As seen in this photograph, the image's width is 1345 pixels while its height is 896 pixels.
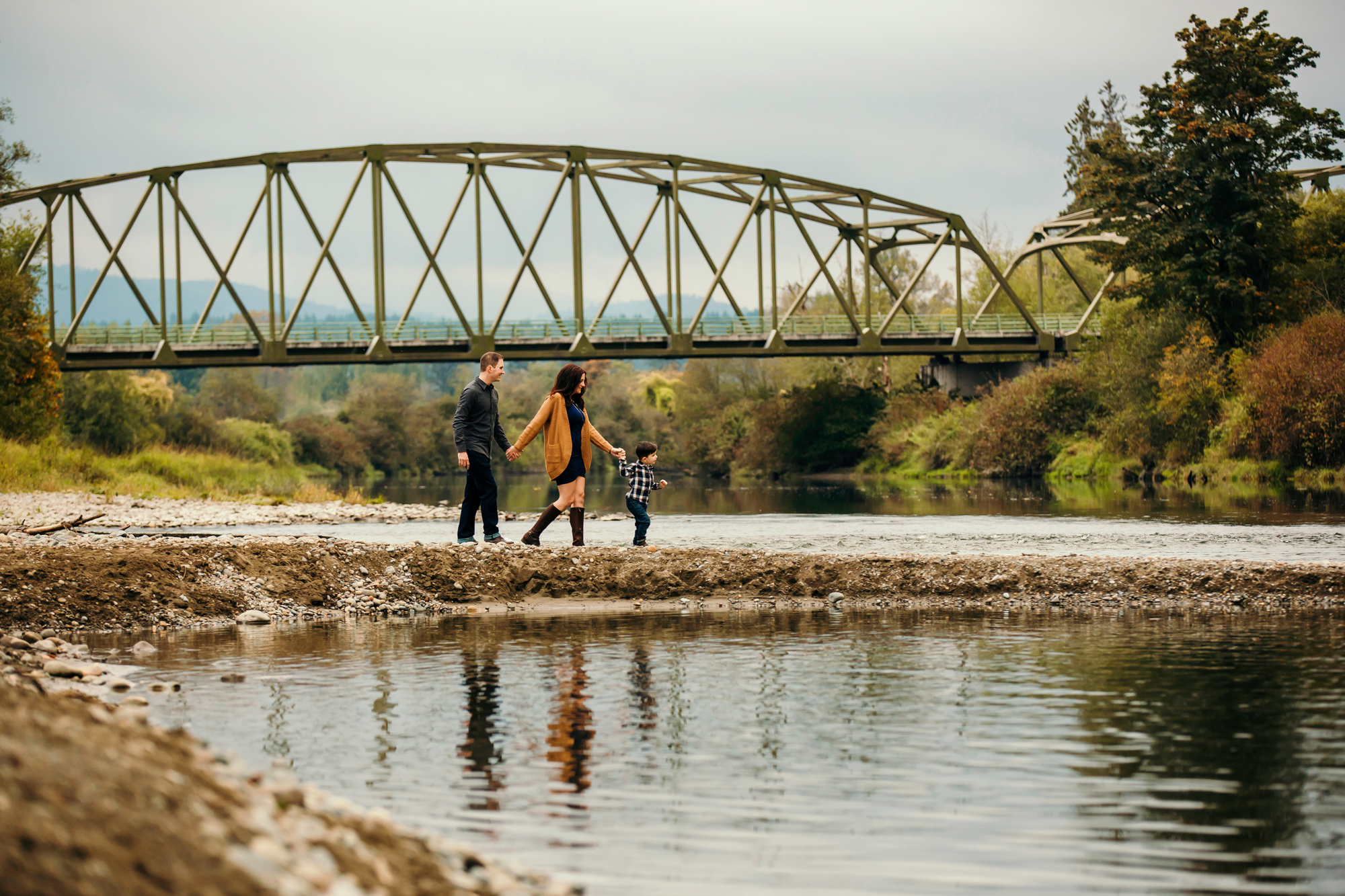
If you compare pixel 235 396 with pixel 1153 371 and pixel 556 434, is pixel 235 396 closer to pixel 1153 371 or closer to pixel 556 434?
pixel 1153 371

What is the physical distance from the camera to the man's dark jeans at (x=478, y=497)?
48.1 feet

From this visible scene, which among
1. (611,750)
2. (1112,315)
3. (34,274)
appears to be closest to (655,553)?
(611,750)

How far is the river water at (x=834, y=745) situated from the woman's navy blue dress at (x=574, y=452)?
375 centimetres

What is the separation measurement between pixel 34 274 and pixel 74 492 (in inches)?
867

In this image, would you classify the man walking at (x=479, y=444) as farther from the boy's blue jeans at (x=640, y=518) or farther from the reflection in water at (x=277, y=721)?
the reflection in water at (x=277, y=721)

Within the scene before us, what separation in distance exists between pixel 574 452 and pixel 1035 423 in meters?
50.2

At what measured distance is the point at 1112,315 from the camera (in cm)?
5809

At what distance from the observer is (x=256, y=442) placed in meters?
78.7

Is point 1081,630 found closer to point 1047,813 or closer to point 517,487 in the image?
point 1047,813

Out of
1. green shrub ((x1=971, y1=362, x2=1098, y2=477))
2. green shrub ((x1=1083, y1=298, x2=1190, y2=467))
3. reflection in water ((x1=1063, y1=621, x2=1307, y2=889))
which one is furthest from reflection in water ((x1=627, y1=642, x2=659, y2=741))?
green shrub ((x1=971, y1=362, x2=1098, y2=477))

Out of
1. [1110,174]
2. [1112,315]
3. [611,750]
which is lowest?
[611,750]

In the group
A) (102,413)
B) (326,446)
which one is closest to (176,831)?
(102,413)

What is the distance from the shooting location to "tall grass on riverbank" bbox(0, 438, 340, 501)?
36.0 m

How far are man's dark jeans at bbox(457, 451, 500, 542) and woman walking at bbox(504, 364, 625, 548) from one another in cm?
37
